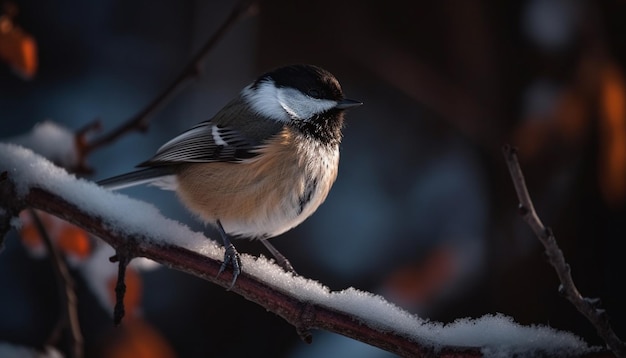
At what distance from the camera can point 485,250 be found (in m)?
2.74

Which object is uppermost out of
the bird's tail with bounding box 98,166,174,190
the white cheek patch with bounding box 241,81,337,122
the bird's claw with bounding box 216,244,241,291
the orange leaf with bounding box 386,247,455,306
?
the white cheek patch with bounding box 241,81,337,122

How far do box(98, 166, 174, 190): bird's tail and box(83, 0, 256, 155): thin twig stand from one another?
0.12 m

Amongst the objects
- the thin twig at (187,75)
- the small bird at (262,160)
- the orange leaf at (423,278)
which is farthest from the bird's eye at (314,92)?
the orange leaf at (423,278)

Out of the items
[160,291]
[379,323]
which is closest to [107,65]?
[160,291]

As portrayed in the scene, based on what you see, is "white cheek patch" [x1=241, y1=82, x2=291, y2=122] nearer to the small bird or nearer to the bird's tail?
the small bird

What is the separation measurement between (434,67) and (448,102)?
22 cm

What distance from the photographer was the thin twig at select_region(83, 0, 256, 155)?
178cm

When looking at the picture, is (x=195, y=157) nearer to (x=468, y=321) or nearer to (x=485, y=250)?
(x=468, y=321)

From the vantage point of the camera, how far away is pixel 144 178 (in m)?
2.04

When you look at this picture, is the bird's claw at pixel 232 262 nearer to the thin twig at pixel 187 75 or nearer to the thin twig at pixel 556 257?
the thin twig at pixel 187 75

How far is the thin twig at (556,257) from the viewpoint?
0.93 m

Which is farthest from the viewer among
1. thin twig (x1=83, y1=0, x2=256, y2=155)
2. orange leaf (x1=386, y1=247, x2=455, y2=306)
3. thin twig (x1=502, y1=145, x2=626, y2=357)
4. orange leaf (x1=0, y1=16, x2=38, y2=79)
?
orange leaf (x1=386, y1=247, x2=455, y2=306)

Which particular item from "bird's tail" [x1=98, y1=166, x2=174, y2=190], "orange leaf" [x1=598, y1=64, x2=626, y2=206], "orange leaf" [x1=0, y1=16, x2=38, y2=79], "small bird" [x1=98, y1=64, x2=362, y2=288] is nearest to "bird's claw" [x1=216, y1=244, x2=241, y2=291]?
"small bird" [x1=98, y1=64, x2=362, y2=288]

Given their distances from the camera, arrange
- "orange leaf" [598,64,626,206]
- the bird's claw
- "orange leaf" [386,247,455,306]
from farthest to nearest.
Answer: "orange leaf" [386,247,455,306], "orange leaf" [598,64,626,206], the bird's claw
